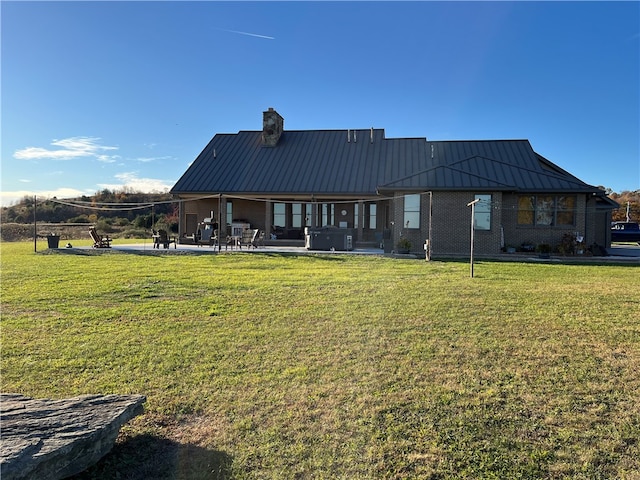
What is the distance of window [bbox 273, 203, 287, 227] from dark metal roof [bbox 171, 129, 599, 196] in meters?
1.36

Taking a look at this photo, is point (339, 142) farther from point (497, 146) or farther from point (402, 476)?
point (402, 476)

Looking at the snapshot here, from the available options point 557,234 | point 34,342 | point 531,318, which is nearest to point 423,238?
point 557,234

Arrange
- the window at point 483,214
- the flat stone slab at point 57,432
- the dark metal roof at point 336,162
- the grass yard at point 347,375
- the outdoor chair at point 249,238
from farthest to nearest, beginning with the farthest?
the dark metal roof at point 336,162, the outdoor chair at point 249,238, the window at point 483,214, the grass yard at point 347,375, the flat stone slab at point 57,432

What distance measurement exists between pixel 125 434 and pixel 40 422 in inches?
26.4

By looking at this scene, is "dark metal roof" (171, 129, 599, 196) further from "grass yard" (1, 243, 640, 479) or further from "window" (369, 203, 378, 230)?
"grass yard" (1, 243, 640, 479)

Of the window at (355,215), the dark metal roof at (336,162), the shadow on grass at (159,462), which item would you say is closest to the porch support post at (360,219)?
the window at (355,215)

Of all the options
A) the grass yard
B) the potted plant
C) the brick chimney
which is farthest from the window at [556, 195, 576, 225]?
the brick chimney

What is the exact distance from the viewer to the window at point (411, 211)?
17938 mm

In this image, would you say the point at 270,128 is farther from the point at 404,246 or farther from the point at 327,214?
the point at 404,246

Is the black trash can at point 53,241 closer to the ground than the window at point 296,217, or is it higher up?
closer to the ground

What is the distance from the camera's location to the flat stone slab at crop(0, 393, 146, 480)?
247cm

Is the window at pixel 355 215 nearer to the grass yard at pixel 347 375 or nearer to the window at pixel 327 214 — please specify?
the window at pixel 327 214

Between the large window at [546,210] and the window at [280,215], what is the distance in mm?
11579

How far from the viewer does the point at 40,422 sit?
289 cm
